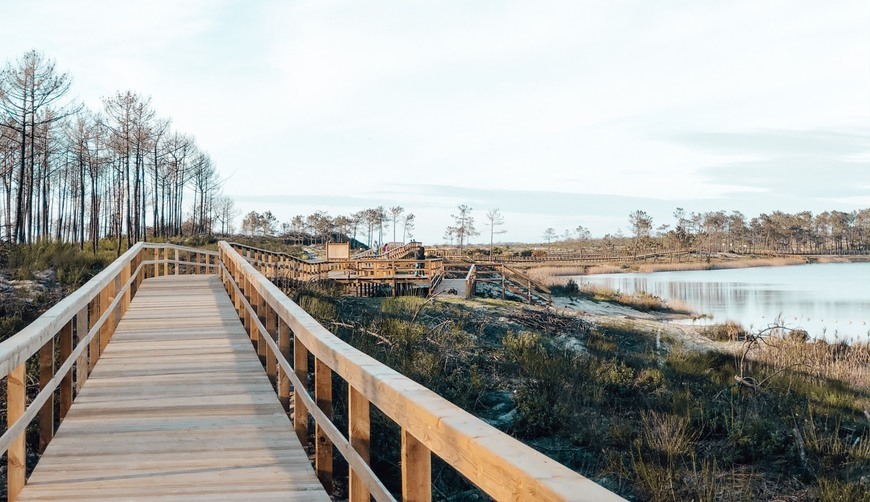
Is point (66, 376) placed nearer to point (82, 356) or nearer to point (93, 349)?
point (82, 356)

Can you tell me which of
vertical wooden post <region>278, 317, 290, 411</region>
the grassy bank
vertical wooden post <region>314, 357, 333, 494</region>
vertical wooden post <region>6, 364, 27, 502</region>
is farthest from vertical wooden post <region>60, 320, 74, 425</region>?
the grassy bank

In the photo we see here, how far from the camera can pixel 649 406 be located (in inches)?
381

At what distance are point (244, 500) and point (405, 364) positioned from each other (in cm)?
606

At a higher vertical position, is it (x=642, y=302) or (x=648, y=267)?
(x=648, y=267)

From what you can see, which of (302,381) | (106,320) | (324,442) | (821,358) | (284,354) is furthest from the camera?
(821,358)

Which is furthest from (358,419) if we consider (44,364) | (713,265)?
(713,265)

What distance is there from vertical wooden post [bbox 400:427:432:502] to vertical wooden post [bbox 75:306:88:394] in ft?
15.6

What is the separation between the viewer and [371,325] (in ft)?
42.6

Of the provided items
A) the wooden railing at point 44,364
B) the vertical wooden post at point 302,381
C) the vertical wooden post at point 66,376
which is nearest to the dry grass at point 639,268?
the wooden railing at point 44,364

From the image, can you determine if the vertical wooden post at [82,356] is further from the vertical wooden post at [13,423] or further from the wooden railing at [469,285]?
the wooden railing at [469,285]

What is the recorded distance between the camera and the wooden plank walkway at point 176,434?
A: 3.94m

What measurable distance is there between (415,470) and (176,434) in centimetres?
315

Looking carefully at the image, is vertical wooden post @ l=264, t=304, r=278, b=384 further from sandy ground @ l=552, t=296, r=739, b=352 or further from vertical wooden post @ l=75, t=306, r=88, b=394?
sandy ground @ l=552, t=296, r=739, b=352

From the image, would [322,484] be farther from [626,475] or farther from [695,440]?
[695,440]
